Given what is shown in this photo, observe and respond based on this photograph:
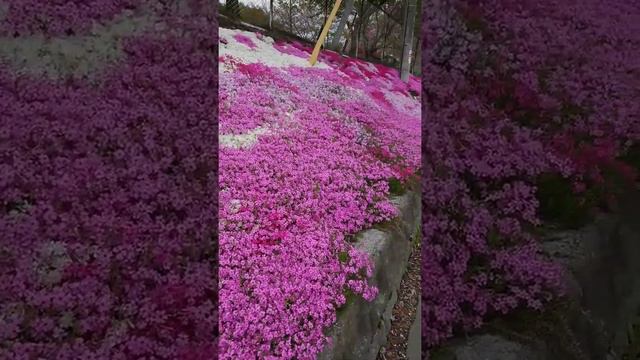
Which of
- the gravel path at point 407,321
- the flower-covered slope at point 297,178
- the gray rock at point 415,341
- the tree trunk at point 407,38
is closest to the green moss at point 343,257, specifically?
the flower-covered slope at point 297,178

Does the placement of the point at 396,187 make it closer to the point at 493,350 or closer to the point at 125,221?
the point at 493,350

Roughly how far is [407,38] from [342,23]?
37cm

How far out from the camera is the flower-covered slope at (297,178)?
2.21 metres

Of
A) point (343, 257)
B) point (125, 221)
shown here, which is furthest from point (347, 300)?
point (125, 221)

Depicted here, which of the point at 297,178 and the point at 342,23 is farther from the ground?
the point at 342,23

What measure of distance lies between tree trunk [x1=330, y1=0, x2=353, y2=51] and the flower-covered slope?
0.15ft

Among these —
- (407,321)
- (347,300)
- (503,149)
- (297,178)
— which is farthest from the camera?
(503,149)

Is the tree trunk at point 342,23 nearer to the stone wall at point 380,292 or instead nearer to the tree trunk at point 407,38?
the tree trunk at point 407,38

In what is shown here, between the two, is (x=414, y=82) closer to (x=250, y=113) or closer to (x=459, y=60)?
(x=459, y=60)

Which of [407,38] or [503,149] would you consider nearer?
[407,38]

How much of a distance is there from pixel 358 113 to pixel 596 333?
64.1 inches

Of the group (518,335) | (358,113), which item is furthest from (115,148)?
(518,335)

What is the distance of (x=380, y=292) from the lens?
2.51 m

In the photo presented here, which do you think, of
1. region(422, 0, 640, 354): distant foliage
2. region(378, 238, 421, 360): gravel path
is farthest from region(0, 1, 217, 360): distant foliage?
region(422, 0, 640, 354): distant foliage
